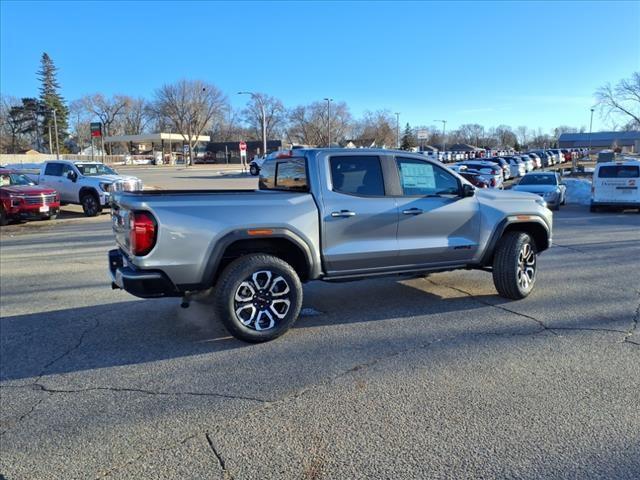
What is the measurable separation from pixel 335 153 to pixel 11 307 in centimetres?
454

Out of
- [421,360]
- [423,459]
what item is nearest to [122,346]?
[421,360]

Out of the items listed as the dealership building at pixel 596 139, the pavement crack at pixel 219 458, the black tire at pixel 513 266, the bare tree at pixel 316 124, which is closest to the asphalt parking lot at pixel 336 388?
the pavement crack at pixel 219 458

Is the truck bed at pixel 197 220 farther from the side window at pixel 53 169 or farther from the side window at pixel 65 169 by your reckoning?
the side window at pixel 53 169

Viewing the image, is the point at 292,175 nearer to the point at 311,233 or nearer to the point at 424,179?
the point at 311,233

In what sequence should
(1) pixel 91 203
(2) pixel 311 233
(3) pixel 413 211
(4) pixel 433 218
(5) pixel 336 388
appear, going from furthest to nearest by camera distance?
(1) pixel 91 203
(4) pixel 433 218
(3) pixel 413 211
(2) pixel 311 233
(5) pixel 336 388

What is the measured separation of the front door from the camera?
5.58m

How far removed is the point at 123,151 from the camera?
408 feet

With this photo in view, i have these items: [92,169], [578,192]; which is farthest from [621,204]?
[92,169]

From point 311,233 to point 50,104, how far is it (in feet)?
398

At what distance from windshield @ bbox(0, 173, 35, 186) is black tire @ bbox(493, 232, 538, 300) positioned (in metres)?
15.6

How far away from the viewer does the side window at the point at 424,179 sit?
5684mm

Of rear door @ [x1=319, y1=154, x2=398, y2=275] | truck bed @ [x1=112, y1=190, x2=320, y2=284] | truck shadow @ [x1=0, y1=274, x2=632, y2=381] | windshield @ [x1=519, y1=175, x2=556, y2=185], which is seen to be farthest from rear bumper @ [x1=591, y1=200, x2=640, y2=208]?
truck bed @ [x1=112, y1=190, x2=320, y2=284]

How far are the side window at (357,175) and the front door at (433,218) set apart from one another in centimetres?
30

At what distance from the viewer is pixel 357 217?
17.2 ft
